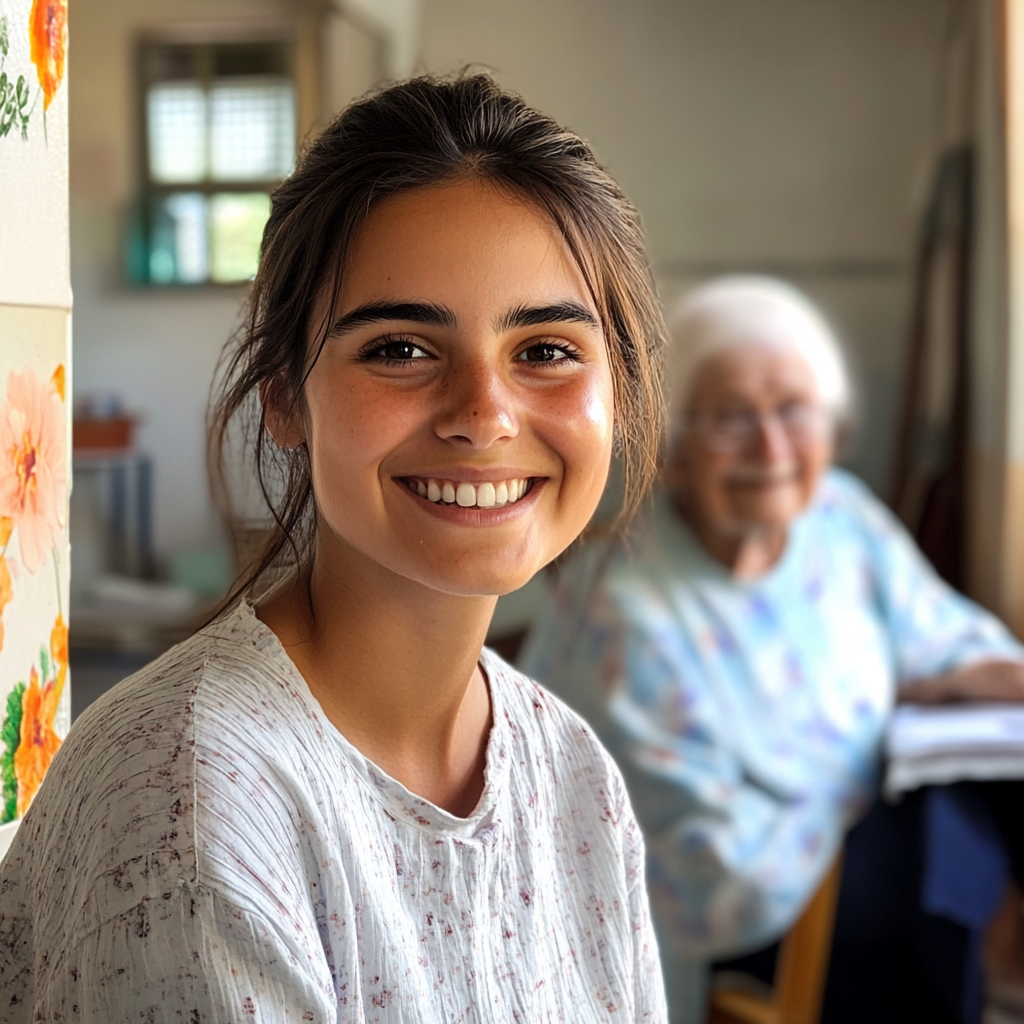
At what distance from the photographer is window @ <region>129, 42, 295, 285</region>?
3.97m

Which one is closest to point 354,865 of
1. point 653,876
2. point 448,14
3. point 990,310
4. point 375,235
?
point 375,235

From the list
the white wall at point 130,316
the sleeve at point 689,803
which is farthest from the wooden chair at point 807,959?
the white wall at point 130,316

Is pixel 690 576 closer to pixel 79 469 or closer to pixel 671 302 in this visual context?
pixel 671 302

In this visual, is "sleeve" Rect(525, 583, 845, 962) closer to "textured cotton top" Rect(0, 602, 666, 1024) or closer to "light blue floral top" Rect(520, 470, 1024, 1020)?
"light blue floral top" Rect(520, 470, 1024, 1020)

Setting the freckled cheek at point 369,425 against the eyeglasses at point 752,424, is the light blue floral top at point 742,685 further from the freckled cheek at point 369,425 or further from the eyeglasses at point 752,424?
the freckled cheek at point 369,425

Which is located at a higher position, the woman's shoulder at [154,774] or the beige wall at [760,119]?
the beige wall at [760,119]

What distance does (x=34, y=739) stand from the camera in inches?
28.6

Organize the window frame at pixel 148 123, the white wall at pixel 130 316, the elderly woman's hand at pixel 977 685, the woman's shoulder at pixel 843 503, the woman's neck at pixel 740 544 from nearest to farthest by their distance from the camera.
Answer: the elderly woman's hand at pixel 977 685
the woman's neck at pixel 740 544
the woman's shoulder at pixel 843 503
the window frame at pixel 148 123
the white wall at pixel 130 316

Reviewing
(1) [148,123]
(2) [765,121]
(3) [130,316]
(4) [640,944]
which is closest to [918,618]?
(4) [640,944]

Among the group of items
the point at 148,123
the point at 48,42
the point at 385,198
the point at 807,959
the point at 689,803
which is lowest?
the point at 807,959

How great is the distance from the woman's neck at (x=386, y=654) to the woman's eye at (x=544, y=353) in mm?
142

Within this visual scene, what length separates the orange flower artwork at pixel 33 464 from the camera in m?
0.67

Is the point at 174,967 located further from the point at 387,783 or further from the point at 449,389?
the point at 449,389

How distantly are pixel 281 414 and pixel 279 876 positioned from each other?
10.7 inches
